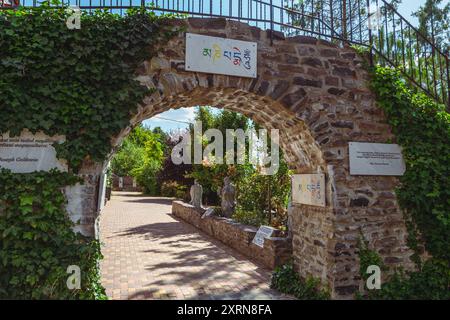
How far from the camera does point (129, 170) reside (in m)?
33.9

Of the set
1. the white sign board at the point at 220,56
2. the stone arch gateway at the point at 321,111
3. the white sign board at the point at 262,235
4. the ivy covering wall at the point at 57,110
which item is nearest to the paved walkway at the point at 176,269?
the white sign board at the point at 262,235

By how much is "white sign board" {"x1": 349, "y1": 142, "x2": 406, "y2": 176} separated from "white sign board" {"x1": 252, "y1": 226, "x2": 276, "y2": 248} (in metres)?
2.73

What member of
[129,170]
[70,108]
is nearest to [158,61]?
[70,108]

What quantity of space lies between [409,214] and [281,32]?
3050 mm

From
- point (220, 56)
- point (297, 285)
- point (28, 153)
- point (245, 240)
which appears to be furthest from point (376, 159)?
point (28, 153)

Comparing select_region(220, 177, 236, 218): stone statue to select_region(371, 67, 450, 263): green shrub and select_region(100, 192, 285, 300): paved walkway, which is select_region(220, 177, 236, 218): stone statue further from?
select_region(371, 67, 450, 263): green shrub

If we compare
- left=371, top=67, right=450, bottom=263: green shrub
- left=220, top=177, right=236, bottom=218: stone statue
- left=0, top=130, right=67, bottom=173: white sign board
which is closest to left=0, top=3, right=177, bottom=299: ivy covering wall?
left=0, top=130, right=67, bottom=173: white sign board

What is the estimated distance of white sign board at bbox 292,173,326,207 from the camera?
14.9ft

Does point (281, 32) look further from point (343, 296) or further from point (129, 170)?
point (129, 170)

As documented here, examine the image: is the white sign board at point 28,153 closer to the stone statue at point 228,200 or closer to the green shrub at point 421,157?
the green shrub at point 421,157

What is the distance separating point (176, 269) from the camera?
6.19 m

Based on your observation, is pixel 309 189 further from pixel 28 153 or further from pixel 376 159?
pixel 28 153

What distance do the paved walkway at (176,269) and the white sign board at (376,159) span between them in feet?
7.16

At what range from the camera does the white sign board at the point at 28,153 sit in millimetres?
3561
